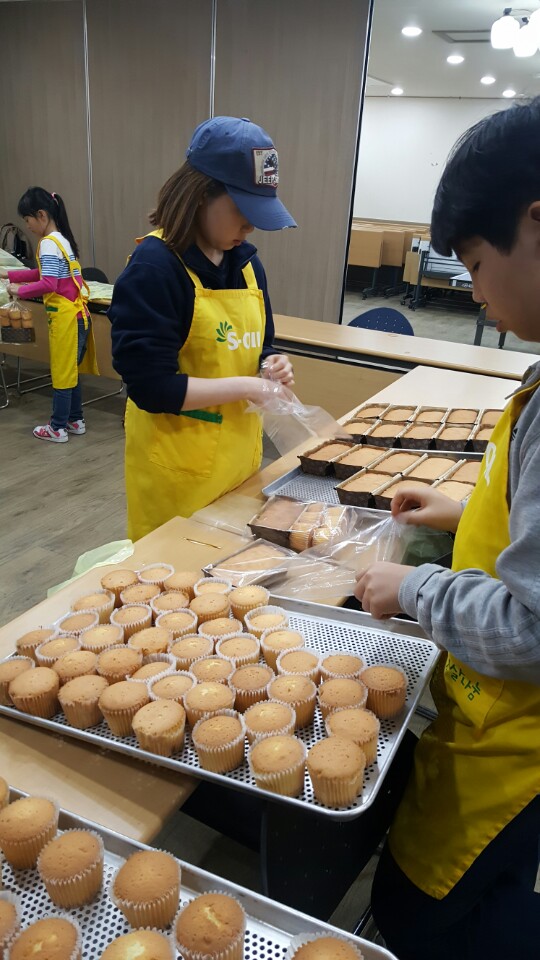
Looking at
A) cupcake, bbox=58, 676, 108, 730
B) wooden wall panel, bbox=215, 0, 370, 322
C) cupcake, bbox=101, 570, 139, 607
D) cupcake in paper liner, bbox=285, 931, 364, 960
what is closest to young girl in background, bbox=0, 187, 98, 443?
wooden wall panel, bbox=215, 0, 370, 322

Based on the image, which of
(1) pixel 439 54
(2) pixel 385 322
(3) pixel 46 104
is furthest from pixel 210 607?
(1) pixel 439 54

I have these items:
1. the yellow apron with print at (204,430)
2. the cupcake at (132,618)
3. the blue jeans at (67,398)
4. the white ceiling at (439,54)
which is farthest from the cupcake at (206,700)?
the white ceiling at (439,54)

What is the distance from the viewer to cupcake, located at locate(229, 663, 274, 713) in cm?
106

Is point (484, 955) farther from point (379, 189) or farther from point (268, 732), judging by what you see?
point (379, 189)

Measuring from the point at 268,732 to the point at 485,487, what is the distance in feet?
1.63

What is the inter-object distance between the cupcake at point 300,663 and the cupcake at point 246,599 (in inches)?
6.1

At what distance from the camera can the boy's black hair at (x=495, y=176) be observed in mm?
717

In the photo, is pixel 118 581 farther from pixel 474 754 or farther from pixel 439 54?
pixel 439 54

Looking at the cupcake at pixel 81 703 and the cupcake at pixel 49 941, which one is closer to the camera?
the cupcake at pixel 49 941

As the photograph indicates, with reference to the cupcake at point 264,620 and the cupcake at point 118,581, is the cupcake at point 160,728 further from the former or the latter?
the cupcake at point 118,581

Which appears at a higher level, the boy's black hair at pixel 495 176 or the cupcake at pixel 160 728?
the boy's black hair at pixel 495 176

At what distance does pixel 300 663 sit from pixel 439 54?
9344mm

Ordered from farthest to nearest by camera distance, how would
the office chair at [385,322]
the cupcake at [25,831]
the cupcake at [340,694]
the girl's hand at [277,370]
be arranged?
the office chair at [385,322]
the girl's hand at [277,370]
the cupcake at [340,694]
the cupcake at [25,831]

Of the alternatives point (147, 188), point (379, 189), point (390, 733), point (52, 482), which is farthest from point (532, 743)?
point (379, 189)
